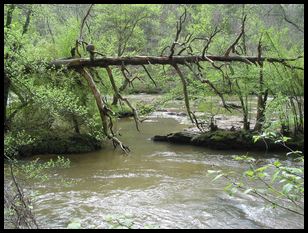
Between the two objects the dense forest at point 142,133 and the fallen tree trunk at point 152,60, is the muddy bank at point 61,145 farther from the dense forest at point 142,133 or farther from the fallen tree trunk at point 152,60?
the fallen tree trunk at point 152,60

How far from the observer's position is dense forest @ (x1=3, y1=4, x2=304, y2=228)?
352 inches

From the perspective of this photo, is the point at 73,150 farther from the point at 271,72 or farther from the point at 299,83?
the point at 299,83

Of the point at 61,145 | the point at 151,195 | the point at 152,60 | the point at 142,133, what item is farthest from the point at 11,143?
the point at 142,133

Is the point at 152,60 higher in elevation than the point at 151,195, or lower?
higher

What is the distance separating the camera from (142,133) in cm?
2036

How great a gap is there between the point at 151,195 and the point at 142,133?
9827 millimetres

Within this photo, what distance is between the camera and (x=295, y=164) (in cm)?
1389

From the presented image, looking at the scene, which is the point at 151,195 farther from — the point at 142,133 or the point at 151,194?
the point at 142,133

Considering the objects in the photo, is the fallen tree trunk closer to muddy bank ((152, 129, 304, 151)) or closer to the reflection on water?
the reflection on water


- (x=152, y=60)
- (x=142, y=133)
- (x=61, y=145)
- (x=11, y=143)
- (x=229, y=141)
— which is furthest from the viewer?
(x=142, y=133)

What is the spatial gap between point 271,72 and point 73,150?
873cm

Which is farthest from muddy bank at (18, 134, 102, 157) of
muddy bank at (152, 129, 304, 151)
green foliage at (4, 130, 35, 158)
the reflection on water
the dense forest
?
green foliage at (4, 130, 35, 158)

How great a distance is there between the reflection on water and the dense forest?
0.04 meters
